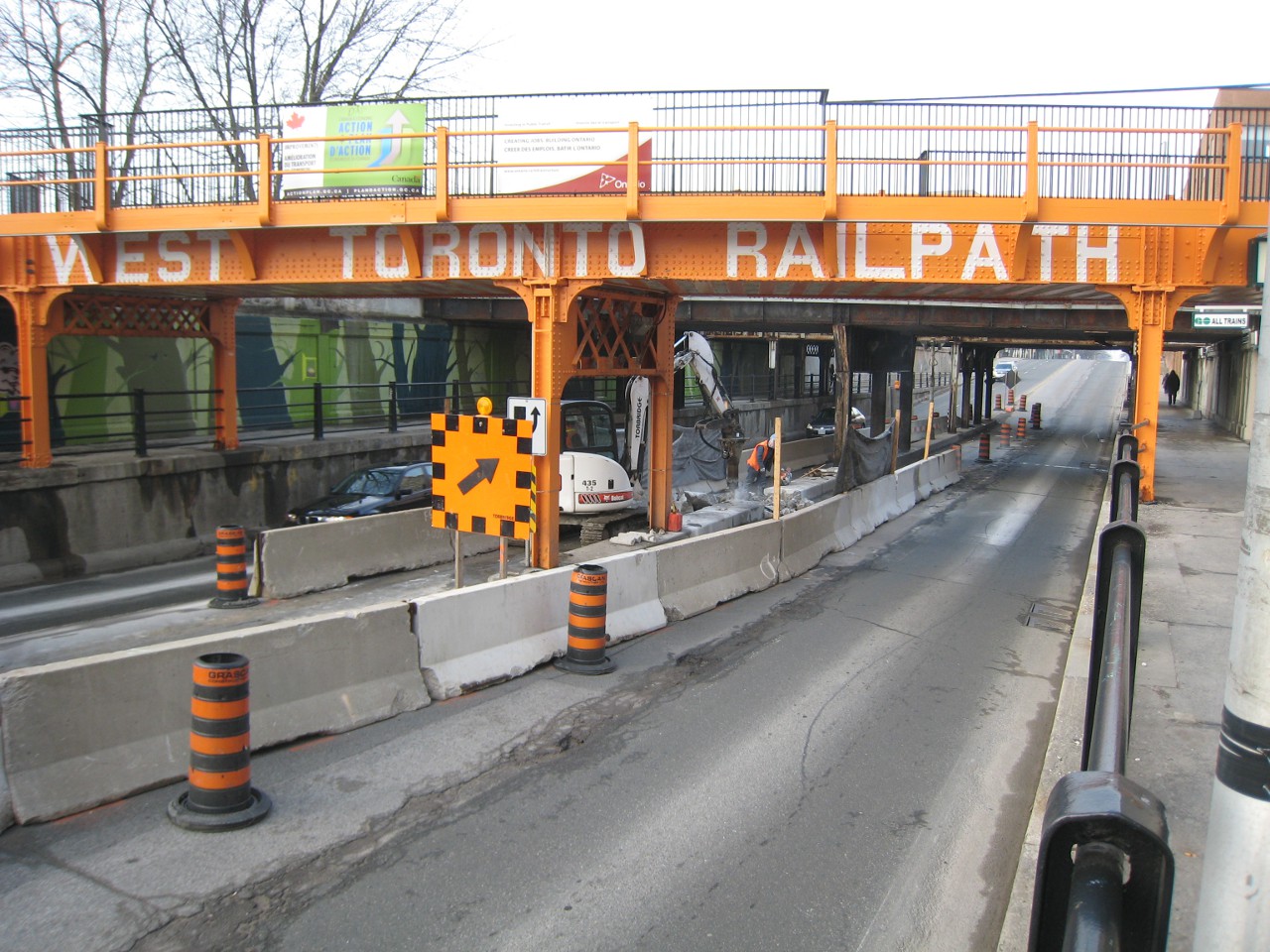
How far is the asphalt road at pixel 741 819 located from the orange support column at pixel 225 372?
41.5 ft

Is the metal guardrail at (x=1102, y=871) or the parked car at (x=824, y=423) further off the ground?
the metal guardrail at (x=1102, y=871)

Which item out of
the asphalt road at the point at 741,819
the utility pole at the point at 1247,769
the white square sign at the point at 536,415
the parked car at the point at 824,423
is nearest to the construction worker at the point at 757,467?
the white square sign at the point at 536,415

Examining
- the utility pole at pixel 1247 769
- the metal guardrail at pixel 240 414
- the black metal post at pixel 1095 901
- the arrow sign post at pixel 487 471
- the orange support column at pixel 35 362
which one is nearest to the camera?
the black metal post at pixel 1095 901

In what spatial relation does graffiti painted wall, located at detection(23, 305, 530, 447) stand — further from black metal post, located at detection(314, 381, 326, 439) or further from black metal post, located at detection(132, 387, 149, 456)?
black metal post, located at detection(314, 381, 326, 439)

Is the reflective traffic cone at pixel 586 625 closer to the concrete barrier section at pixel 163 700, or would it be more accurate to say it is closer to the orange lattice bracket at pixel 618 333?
the concrete barrier section at pixel 163 700

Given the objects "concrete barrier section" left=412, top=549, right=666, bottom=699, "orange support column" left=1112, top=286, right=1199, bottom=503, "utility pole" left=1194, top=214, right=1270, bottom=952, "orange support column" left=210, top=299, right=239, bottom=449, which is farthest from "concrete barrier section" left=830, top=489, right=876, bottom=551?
"utility pole" left=1194, top=214, right=1270, bottom=952

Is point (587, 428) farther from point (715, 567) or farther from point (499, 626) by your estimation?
point (499, 626)

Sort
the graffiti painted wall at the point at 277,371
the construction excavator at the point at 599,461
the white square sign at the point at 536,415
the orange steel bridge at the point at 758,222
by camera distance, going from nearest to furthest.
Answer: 1. the orange steel bridge at the point at 758,222
2. the white square sign at the point at 536,415
3. the construction excavator at the point at 599,461
4. the graffiti painted wall at the point at 277,371

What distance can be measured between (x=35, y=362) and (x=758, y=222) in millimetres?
12284

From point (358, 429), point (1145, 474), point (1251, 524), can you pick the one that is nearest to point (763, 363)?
point (358, 429)

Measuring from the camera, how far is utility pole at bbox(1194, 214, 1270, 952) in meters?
2.51

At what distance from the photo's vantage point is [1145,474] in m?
15.8

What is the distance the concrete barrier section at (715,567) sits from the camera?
39.0ft

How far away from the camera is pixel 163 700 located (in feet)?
22.1
